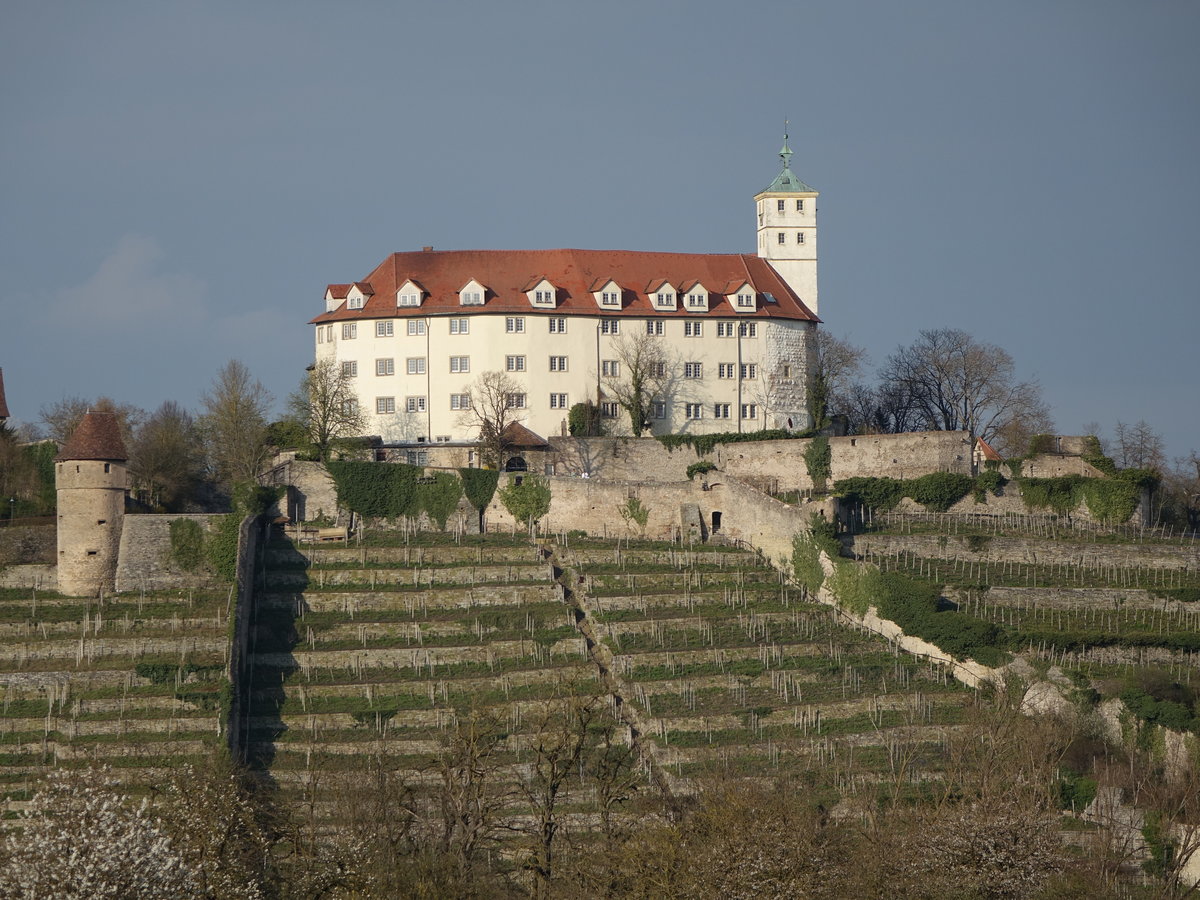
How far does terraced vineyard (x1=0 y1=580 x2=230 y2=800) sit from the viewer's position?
53.8 metres

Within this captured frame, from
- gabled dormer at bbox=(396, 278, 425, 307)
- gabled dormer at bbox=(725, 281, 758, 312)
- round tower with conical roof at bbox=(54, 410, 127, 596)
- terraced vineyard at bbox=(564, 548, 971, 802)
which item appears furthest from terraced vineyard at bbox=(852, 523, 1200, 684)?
round tower with conical roof at bbox=(54, 410, 127, 596)

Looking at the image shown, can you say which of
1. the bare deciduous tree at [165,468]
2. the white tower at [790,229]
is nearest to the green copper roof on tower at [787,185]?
the white tower at [790,229]

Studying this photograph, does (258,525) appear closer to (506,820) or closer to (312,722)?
(312,722)

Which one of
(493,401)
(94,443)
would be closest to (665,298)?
(493,401)

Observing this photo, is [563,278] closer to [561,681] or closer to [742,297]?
[742,297]

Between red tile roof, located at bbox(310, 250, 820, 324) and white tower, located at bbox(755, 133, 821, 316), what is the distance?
159cm

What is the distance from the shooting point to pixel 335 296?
86125 mm

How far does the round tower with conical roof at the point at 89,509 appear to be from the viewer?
2522 inches

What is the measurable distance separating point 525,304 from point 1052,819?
134 ft

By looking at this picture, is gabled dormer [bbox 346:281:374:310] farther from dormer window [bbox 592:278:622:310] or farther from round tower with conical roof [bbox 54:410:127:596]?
round tower with conical roof [bbox 54:410:127:596]

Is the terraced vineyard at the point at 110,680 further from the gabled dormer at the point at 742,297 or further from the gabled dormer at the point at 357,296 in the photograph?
the gabled dormer at the point at 742,297

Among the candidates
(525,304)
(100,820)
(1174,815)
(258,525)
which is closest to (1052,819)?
(1174,815)

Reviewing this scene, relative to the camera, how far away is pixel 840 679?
60.5 meters

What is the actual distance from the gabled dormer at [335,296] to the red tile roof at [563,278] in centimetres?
12
